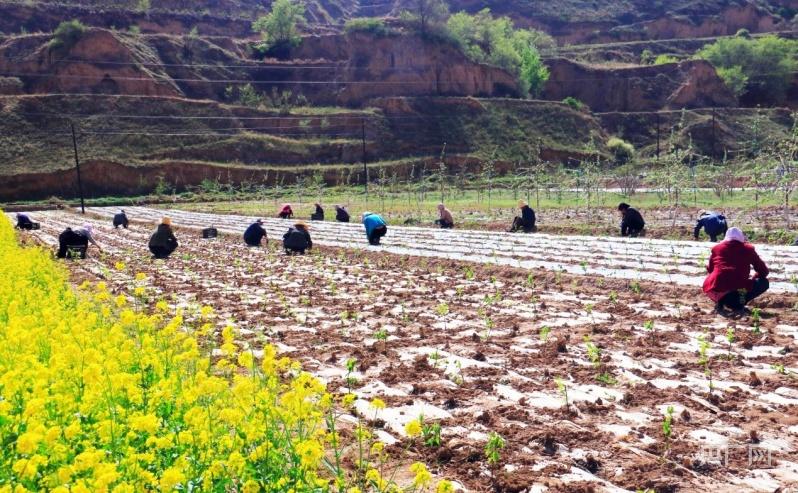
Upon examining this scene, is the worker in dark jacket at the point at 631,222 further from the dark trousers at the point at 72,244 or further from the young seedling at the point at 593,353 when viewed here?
the dark trousers at the point at 72,244

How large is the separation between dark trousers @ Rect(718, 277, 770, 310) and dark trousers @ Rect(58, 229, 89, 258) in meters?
13.7

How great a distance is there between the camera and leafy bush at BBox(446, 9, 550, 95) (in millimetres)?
81812

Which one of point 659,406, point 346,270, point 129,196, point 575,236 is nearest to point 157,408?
point 659,406

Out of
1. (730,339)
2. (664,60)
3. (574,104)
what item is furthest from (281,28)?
(730,339)

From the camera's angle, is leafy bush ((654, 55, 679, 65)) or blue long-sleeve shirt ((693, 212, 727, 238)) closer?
blue long-sleeve shirt ((693, 212, 727, 238))

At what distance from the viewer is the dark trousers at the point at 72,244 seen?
15.8 m

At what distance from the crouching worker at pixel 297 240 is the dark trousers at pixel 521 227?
248 inches

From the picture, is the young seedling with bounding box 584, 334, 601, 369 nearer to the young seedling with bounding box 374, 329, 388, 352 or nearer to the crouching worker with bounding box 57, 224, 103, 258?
the young seedling with bounding box 374, 329, 388, 352

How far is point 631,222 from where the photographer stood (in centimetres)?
1669

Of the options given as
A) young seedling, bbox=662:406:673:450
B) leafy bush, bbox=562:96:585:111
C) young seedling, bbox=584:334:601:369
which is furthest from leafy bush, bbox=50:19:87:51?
young seedling, bbox=662:406:673:450

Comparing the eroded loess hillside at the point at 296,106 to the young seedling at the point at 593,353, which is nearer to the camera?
the young seedling at the point at 593,353

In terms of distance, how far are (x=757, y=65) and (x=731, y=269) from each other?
9215 cm

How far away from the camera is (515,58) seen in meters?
82.6

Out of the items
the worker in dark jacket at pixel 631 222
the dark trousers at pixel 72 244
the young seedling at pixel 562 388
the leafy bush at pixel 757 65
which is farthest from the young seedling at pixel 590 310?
the leafy bush at pixel 757 65
